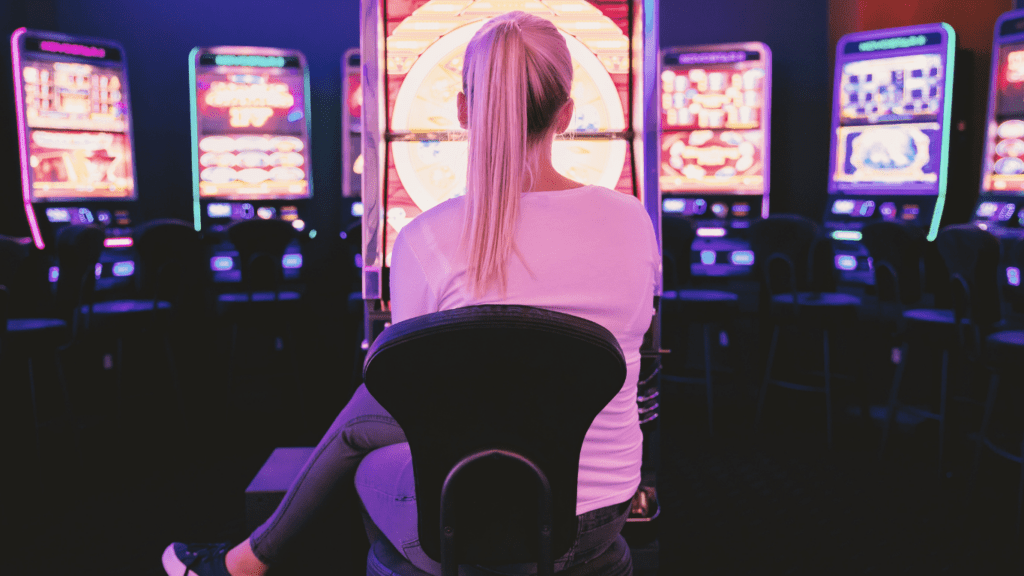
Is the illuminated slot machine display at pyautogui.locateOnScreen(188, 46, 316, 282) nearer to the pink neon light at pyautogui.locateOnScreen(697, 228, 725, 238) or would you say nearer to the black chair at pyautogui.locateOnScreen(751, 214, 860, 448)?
the pink neon light at pyautogui.locateOnScreen(697, 228, 725, 238)

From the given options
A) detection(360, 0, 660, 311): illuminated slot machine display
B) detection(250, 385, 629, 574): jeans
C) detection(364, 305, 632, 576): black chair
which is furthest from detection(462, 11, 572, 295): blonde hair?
detection(360, 0, 660, 311): illuminated slot machine display

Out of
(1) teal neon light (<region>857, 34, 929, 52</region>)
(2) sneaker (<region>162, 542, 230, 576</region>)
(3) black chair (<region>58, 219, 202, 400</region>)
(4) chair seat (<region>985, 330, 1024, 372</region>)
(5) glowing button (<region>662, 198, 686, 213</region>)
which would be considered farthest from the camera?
(5) glowing button (<region>662, 198, 686, 213</region>)

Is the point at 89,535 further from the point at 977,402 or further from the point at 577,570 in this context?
the point at 977,402

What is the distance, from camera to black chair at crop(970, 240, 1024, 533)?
2.37 m

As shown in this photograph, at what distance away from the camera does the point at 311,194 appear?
→ 4.50 m

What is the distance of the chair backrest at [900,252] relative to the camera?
298 centimetres

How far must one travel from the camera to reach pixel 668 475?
3025 millimetres

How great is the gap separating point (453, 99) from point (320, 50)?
3489mm

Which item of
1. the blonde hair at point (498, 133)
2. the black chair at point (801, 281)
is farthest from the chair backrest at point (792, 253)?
the blonde hair at point (498, 133)

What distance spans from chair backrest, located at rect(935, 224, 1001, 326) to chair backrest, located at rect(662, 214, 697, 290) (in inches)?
43.5

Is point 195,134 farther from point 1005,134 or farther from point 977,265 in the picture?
point 1005,134

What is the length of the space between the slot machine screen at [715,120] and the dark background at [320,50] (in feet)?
2.16

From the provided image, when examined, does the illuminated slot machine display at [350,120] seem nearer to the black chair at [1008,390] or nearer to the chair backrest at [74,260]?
the chair backrest at [74,260]

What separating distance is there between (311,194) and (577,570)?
370cm
